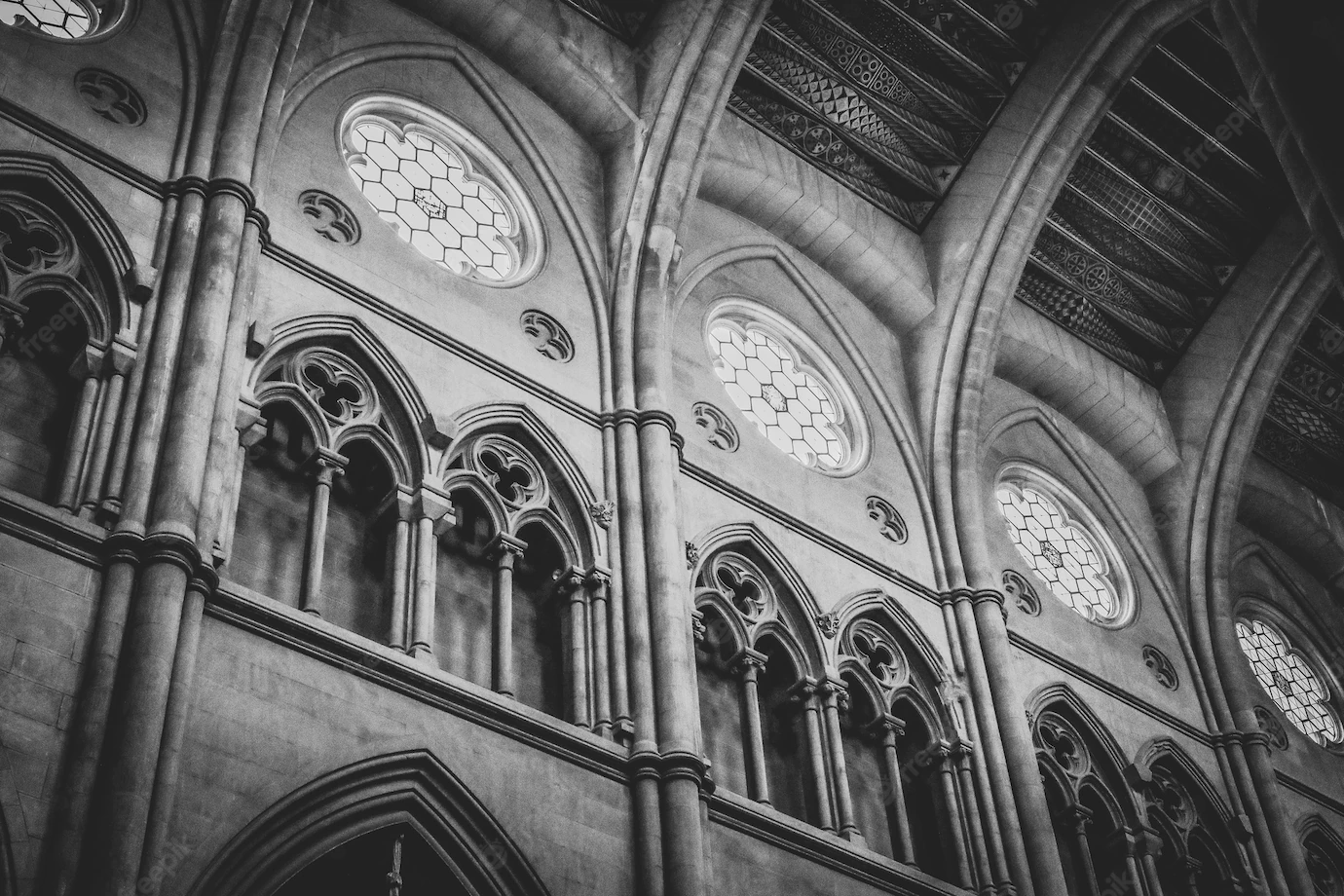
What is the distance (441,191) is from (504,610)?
4.65 meters

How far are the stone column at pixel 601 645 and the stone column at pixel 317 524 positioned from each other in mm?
2194

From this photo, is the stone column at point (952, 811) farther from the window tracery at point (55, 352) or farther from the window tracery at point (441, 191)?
the window tracery at point (55, 352)

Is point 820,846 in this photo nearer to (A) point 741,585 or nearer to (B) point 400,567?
(A) point 741,585

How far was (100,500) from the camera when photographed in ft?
34.7

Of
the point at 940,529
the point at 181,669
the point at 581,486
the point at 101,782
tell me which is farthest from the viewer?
the point at 940,529

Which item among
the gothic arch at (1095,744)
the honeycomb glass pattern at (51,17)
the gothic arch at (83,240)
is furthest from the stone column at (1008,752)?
the honeycomb glass pattern at (51,17)

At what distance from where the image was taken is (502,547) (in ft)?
42.9

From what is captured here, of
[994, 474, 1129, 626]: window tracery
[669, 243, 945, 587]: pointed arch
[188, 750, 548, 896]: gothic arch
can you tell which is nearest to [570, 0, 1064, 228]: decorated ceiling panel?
[669, 243, 945, 587]: pointed arch

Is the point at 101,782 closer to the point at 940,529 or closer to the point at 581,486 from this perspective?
the point at 581,486

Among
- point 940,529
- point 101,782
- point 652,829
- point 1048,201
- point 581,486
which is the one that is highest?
point 1048,201

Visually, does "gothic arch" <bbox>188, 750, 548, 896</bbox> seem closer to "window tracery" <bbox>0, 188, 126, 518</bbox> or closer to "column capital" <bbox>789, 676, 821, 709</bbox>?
"window tracery" <bbox>0, 188, 126, 518</bbox>

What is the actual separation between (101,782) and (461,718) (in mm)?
2926

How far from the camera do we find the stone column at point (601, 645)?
41.4 ft

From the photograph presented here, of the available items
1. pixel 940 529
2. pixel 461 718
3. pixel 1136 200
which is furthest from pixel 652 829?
pixel 1136 200
